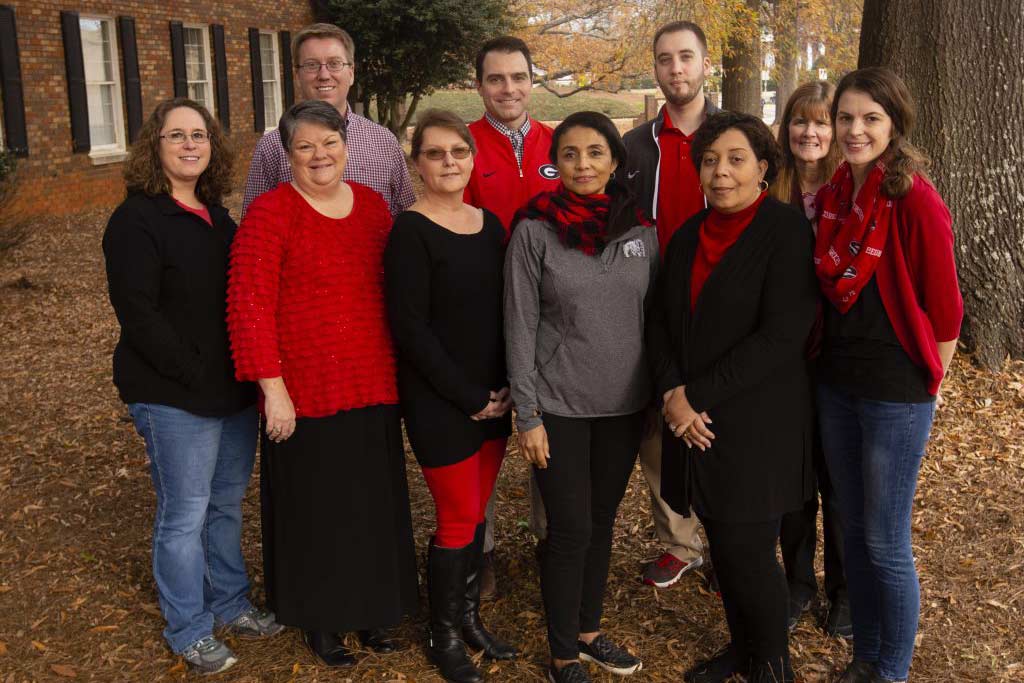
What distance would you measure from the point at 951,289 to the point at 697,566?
6.42 feet

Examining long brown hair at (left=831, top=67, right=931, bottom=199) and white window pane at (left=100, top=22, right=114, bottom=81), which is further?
white window pane at (left=100, top=22, right=114, bottom=81)

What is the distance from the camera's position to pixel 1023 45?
600 cm

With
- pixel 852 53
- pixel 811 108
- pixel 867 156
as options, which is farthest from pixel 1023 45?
pixel 852 53

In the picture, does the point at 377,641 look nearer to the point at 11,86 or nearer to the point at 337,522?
the point at 337,522

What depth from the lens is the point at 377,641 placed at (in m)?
3.78

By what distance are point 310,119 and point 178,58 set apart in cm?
1415

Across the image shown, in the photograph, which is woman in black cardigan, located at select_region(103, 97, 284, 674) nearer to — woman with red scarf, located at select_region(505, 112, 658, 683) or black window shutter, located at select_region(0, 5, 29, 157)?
woman with red scarf, located at select_region(505, 112, 658, 683)

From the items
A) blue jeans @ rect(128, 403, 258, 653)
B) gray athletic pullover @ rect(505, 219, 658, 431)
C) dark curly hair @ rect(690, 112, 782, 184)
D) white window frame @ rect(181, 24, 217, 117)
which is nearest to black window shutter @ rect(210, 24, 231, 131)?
white window frame @ rect(181, 24, 217, 117)

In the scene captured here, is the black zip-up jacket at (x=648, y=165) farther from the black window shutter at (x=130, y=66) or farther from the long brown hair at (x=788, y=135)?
the black window shutter at (x=130, y=66)

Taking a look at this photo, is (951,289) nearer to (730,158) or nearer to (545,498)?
(730,158)

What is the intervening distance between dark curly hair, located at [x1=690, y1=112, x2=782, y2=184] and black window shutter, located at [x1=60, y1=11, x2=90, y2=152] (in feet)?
41.1

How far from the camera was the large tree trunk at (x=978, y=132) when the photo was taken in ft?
19.8

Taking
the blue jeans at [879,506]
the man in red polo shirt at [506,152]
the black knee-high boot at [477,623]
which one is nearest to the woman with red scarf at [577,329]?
the black knee-high boot at [477,623]

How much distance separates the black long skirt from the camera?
345 centimetres
